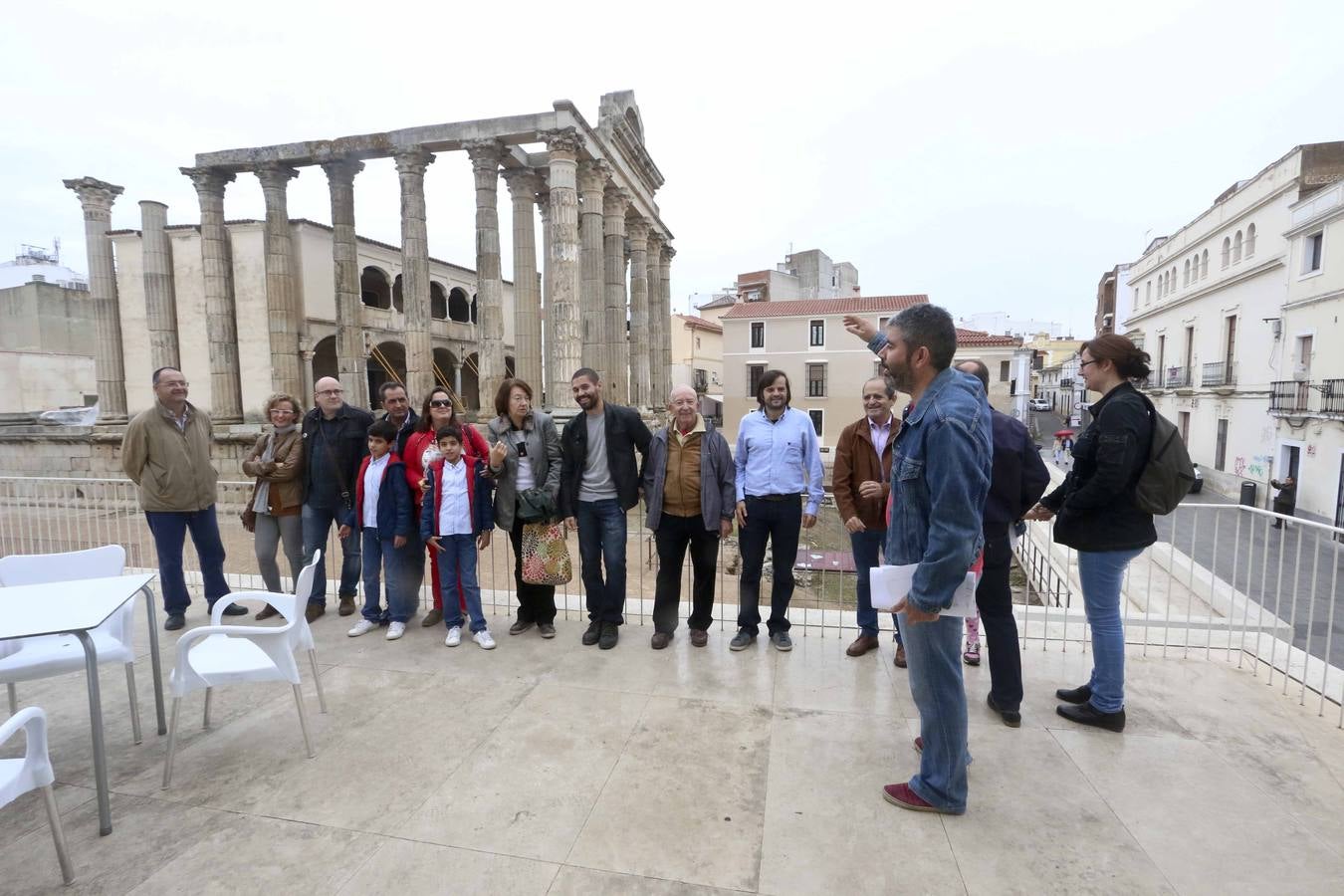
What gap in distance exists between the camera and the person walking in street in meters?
3.78

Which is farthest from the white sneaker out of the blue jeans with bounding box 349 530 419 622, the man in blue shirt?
the man in blue shirt

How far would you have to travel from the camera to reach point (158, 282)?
15484 millimetres

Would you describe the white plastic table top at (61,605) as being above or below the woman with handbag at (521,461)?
below

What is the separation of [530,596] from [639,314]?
1709 centimetres

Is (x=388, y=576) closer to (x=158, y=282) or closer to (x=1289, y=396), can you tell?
(x=158, y=282)

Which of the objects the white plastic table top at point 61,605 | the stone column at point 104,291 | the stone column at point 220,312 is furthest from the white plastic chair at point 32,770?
the stone column at point 104,291

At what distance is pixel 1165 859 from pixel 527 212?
16.4 m

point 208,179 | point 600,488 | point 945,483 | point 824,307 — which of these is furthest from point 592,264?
point 824,307

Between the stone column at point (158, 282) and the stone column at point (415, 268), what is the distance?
249 inches

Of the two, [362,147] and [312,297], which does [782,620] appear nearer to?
[362,147]

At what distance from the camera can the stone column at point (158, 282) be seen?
15133 mm

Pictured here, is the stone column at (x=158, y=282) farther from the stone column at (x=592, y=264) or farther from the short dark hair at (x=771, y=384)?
the short dark hair at (x=771, y=384)

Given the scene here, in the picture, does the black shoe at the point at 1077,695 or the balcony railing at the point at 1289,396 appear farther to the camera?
the balcony railing at the point at 1289,396

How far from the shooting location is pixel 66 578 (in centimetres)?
332
